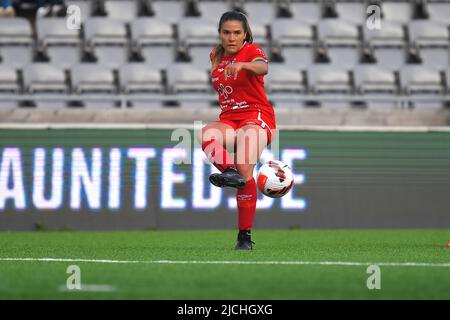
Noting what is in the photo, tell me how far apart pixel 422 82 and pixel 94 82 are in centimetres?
459

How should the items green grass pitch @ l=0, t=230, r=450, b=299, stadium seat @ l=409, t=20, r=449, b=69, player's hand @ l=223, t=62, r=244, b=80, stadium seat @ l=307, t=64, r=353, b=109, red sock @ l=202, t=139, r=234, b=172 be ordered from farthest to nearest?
stadium seat @ l=409, t=20, r=449, b=69 < stadium seat @ l=307, t=64, r=353, b=109 < red sock @ l=202, t=139, r=234, b=172 < player's hand @ l=223, t=62, r=244, b=80 < green grass pitch @ l=0, t=230, r=450, b=299

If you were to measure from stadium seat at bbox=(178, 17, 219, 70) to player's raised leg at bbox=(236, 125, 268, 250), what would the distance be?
6830 millimetres

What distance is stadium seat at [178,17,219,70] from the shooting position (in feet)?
48.4

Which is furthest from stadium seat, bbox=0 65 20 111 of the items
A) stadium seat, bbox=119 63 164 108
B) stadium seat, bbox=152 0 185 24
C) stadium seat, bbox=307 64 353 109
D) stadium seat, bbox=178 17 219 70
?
stadium seat, bbox=307 64 353 109

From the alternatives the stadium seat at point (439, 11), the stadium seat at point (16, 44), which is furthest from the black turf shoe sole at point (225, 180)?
the stadium seat at point (439, 11)

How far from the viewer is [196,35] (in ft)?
48.5

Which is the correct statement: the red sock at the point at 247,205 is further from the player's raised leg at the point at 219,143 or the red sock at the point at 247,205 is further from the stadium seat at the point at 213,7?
the stadium seat at the point at 213,7

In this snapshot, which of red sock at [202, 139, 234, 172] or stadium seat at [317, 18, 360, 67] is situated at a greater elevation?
stadium seat at [317, 18, 360, 67]

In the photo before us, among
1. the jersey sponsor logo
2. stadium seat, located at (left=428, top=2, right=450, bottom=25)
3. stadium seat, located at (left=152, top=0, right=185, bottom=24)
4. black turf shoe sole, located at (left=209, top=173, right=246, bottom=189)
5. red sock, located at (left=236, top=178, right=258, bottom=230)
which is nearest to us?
black turf shoe sole, located at (left=209, top=173, right=246, bottom=189)

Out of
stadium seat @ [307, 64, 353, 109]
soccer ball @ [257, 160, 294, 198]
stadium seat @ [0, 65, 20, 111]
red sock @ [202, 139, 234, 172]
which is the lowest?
soccer ball @ [257, 160, 294, 198]

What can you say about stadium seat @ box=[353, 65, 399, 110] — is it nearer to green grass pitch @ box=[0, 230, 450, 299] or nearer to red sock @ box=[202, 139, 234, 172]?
green grass pitch @ box=[0, 230, 450, 299]

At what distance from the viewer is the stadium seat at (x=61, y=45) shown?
14.8 meters
